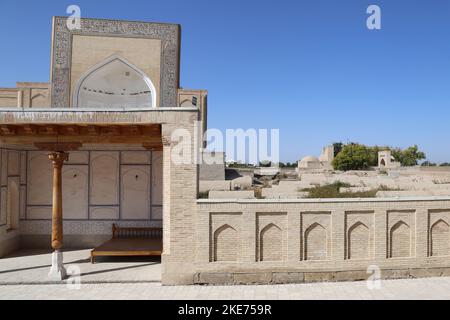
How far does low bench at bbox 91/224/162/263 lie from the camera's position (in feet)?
24.1

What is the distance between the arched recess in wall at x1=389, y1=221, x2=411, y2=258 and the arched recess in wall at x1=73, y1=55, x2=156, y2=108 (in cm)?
826

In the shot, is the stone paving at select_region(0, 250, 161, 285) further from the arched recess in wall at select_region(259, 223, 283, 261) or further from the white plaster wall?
the arched recess in wall at select_region(259, 223, 283, 261)

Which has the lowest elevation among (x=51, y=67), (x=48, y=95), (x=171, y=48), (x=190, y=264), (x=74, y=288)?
(x=74, y=288)

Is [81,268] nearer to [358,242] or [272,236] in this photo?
[272,236]

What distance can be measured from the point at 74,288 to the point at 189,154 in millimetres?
3367

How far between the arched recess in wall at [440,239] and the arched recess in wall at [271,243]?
3.30m

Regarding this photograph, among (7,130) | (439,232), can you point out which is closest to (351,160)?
(439,232)

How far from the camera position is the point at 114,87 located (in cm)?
1154

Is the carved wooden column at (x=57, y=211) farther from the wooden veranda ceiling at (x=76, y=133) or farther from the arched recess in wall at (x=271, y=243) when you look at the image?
the arched recess in wall at (x=271, y=243)

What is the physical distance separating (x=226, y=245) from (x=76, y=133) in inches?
152

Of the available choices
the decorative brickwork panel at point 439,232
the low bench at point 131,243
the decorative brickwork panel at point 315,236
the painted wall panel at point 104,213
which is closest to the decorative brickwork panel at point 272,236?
the decorative brickwork panel at point 315,236

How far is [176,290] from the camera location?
5.96m
